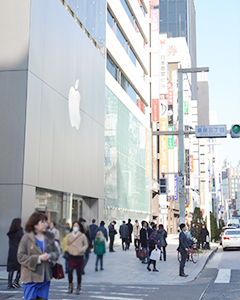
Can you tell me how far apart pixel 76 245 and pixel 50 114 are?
1070mm

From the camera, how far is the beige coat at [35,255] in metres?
3.03

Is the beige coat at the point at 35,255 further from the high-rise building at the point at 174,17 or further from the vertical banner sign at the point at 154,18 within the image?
the high-rise building at the point at 174,17

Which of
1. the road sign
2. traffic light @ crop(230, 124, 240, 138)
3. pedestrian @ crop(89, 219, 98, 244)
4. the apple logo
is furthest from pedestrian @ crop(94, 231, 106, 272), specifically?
traffic light @ crop(230, 124, 240, 138)

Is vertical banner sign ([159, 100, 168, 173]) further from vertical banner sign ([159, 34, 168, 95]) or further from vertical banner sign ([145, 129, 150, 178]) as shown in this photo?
vertical banner sign ([145, 129, 150, 178])

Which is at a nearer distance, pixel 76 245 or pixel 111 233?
pixel 76 245

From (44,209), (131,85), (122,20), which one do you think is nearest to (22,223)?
(44,209)

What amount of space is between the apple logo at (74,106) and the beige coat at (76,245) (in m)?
0.85

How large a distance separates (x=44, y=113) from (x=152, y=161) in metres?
47.8

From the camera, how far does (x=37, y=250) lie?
11.2 ft

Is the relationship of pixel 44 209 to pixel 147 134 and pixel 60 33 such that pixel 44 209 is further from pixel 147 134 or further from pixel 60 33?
pixel 147 134

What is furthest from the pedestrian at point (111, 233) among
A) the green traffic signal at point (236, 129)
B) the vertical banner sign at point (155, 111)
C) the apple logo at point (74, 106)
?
the vertical banner sign at point (155, 111)

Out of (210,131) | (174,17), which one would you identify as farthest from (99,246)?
(174,17)

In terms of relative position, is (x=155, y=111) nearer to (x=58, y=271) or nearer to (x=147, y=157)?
(x=147, y=157)

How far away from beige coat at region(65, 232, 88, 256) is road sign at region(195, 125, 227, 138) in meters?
14.1
